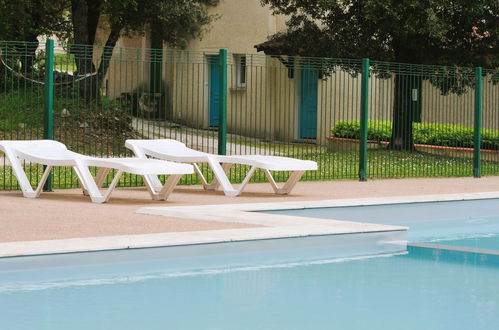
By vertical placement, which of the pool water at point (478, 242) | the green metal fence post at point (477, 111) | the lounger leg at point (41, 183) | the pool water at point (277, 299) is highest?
the green metal fence post at point (477, 111)

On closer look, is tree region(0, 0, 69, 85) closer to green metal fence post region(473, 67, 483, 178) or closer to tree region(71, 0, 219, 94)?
tree region(71, 0, 219, 94)

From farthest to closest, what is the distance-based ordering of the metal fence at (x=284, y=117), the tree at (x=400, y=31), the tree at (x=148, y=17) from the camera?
1. the tree at (x=148, y=17)
2. the tree at (x=400, y=31)
3. the metal fence at (x=284, y=117)

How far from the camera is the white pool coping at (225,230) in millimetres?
7621

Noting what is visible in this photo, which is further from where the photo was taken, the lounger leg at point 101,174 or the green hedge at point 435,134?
the green hedge at point 435,134

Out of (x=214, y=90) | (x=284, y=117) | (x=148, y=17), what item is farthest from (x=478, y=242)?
(x=214, y=90)

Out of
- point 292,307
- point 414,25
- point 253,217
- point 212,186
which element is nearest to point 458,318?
point 292,307

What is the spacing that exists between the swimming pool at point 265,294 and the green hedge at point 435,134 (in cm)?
1318

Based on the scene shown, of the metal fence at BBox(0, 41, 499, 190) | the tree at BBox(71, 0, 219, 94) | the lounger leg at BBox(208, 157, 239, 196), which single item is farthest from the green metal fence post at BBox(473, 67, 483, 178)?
the tree at BBox(71, 0, 219, 94)

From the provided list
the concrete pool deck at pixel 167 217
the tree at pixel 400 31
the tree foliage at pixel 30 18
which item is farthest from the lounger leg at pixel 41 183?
the tree foliage at pixel 30 18

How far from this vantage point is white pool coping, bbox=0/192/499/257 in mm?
7621

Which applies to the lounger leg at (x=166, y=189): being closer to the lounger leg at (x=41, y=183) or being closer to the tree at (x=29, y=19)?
the lounger leg at (x=41, y=183)

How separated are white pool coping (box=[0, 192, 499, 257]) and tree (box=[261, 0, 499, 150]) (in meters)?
10.5

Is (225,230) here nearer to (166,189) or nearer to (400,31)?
(166,189)

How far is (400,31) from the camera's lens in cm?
2270
